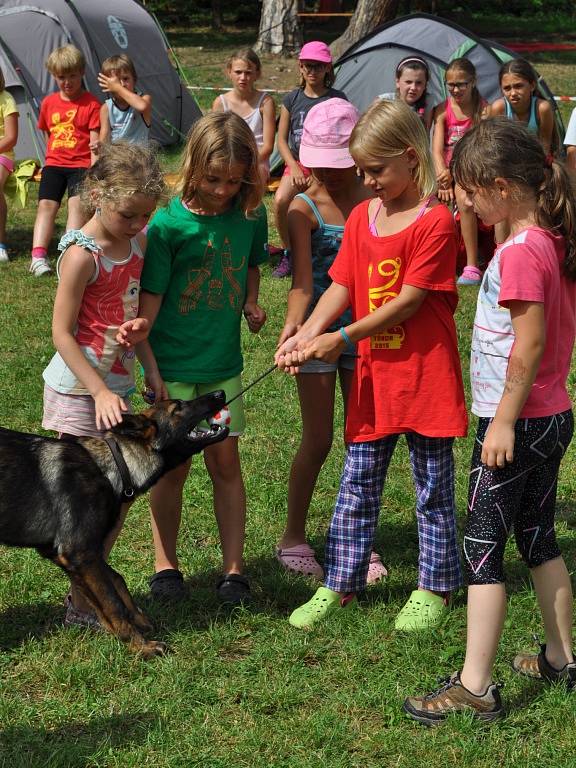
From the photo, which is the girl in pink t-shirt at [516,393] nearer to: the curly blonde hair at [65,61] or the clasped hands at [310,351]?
the clasped hands at [310,351]

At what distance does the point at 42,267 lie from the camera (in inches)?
371

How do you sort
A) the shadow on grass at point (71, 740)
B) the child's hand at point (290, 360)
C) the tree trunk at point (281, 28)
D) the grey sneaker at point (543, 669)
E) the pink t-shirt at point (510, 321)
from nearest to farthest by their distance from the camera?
the pink t-shirt at point (510, 321) → the shadow on grass at point (71, 740) → the grey sneaker at point (543, 669) → the child's hand at point (290, 360) → the tree trunk at point (281, 28)

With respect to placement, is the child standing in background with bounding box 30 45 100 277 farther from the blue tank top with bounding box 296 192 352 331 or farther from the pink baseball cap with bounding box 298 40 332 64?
the blue tank top with bounding box 296 192 352 331

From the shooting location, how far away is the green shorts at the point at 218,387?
415 cm

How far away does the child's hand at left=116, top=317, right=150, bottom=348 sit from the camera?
3.84 metres

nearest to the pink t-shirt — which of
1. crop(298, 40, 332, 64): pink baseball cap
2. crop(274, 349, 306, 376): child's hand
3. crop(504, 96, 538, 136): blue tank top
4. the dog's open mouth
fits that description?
crop(274, 349, 306, 376): child's hand

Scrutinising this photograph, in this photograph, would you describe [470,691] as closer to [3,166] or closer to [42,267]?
[42,267]

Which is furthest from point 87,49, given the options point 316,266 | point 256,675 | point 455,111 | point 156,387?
point 256,675

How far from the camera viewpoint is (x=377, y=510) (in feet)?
13.6

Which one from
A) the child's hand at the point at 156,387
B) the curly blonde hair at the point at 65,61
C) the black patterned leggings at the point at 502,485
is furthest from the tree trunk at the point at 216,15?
the black patterned leggings at the point at 502,485

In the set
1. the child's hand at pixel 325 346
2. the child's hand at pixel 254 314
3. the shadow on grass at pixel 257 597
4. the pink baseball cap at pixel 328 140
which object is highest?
the pink baseball cap at pixel 328 140

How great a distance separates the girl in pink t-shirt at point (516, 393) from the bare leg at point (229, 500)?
1.15 meters

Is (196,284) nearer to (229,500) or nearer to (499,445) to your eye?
(229,500)

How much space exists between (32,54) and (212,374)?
10.3 m
